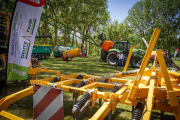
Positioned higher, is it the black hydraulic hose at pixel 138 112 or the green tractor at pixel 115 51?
the green tractor at pixel 115 51

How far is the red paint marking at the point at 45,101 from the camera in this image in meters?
1.86

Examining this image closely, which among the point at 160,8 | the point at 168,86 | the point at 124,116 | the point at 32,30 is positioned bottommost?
the point at 124,116

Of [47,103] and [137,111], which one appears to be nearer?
[137,111]

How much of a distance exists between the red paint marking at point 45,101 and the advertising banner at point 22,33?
1.02m


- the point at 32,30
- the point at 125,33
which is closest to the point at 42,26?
the point at 125,33

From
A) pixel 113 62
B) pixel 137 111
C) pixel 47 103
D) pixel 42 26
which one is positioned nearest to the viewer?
pixel 137 111

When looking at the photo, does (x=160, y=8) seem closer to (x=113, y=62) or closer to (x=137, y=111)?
(x=113, y=62)

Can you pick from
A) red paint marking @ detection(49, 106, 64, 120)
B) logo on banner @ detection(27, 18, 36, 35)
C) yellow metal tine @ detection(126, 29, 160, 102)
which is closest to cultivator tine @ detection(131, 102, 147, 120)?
yellow metal tine @ detection(126, 29, 160, 102)

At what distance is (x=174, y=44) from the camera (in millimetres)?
27016

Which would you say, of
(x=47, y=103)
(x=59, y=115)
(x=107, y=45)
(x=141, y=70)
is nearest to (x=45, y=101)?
(x=47, y=103)

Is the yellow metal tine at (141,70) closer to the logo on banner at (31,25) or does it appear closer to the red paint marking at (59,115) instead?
the red paint marking at (59,115)

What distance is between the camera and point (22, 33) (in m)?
2.70

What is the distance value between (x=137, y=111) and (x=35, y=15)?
241cm

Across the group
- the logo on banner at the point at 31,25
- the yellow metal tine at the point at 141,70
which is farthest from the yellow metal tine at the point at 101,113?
the logo on banner at the point at 31,25
